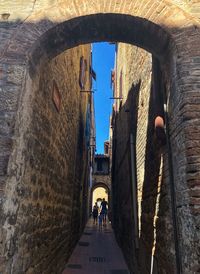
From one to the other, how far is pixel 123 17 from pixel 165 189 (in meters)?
2.23

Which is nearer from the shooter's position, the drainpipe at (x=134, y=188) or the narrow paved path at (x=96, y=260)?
the drainpipe at (x=134, y=188)

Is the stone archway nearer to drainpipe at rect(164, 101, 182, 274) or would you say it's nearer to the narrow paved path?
drainpipe at rect(164, 101, 182, 274)

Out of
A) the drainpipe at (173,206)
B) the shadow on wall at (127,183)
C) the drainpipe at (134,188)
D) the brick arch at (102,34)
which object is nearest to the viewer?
the drainpipe at (173,206)

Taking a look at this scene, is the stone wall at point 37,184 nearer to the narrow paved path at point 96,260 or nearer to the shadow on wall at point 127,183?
the narrow paved path at point 96,260

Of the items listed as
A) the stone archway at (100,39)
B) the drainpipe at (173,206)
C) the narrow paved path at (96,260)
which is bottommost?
the narrow paved path at (96,260)

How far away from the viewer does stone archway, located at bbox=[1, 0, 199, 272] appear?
2.45 metres

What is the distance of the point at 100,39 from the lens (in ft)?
11.4

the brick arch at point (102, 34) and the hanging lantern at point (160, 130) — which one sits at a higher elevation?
the brick arch at point (102, 34)

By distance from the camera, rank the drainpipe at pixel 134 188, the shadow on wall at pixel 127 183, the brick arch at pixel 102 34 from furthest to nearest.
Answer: the shadow on wall at pixel 127 183, the drainpipe at pixel 134 188, the brick arch at pixel 102 34

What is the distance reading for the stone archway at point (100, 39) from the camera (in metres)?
2.45

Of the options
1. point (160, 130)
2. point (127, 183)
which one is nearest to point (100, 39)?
point (160, 130)

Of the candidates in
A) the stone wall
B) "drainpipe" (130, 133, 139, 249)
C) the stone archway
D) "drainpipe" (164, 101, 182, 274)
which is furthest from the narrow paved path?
the stone archway

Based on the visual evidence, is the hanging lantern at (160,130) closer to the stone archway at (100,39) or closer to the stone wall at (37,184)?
the stone archway at (100,39)

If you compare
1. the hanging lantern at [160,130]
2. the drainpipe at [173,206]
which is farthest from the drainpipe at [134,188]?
the hanging lantern at [160,130]
